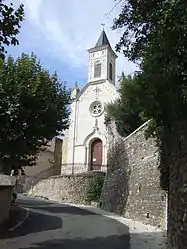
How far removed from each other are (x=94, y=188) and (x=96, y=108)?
1282 centimetres

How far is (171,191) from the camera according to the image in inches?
355

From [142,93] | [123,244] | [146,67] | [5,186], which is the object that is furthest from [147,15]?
[5,186]

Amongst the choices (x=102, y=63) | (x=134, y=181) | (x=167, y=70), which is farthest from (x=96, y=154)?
(x=167, y=70)

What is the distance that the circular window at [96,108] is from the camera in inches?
1598

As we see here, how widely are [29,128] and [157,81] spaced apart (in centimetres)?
823

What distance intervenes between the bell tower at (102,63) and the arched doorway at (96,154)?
697cm

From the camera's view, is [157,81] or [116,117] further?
[116,117]

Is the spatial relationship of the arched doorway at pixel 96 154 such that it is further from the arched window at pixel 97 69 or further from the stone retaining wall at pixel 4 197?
the stone retaining wall at pixel 4 197

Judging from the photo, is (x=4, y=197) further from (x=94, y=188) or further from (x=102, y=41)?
(x=102, y=41)

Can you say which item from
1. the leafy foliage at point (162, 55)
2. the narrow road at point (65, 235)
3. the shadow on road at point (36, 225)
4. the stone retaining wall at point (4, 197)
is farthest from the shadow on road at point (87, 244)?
the stone retaining wall at point (4, 197)

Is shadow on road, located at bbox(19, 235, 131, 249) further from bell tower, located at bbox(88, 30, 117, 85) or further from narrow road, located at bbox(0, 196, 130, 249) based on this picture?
bell tower, located at bbox(88, 30, 117, 85)

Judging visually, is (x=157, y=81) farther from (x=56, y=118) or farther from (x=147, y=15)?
(x=56, y=118)

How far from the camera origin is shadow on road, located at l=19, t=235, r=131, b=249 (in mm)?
10438

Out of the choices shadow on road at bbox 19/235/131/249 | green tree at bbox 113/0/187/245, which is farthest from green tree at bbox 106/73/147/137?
green tree at bbox 113/0/187/245
